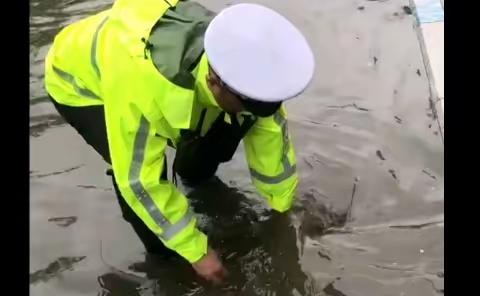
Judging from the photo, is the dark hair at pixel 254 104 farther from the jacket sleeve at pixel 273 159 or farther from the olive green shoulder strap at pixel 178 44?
the jacket sleeve at pixel 273 159

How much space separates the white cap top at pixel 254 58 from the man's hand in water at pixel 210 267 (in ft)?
2.57

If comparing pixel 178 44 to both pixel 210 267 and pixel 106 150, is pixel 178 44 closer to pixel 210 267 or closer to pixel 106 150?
pixel 106 150

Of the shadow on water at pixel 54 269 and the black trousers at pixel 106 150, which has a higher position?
the black trousers at pixel 106 150

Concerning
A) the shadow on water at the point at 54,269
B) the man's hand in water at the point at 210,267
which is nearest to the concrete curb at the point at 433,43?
the man's hand in water at the point at 210,267

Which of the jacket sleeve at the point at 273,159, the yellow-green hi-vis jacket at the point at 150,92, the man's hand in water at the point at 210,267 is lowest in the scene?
the man's hand in water at the point at 210,267

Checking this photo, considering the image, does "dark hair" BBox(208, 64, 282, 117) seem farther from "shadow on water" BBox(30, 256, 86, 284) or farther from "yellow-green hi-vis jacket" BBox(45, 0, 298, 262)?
"shadow on water" BBox(30, 256, 86, 284)

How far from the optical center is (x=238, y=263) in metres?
2.72

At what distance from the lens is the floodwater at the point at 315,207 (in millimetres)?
2660

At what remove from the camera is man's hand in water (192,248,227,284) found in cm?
249

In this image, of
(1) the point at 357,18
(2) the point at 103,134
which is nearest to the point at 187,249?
(2) the point at 103,134

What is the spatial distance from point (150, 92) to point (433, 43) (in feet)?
6.25

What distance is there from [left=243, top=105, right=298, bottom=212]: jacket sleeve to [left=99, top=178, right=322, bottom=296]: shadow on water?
5.3 inches

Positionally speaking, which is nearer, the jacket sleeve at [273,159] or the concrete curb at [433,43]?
the jacket sleeve at [273,159]

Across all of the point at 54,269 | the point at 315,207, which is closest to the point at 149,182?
the point at 54,269
